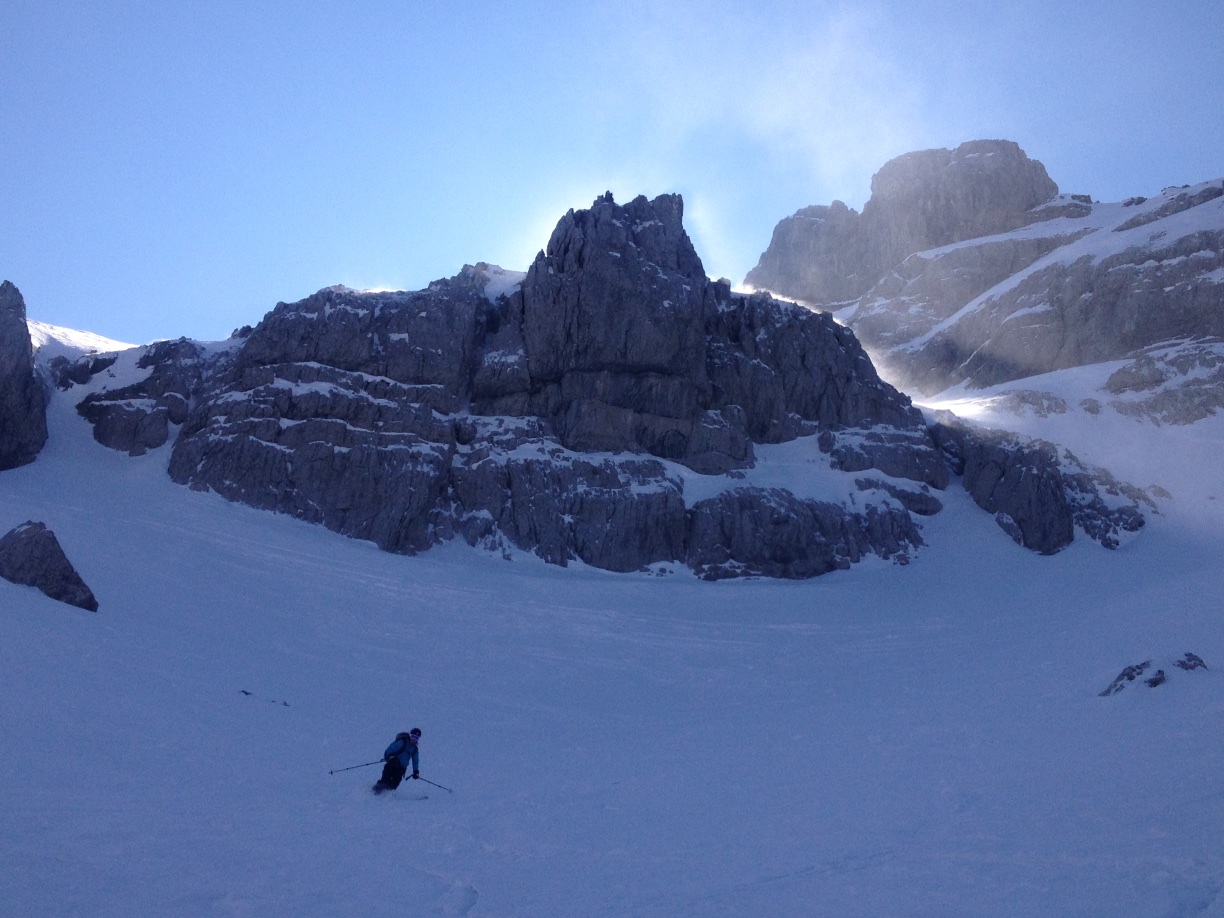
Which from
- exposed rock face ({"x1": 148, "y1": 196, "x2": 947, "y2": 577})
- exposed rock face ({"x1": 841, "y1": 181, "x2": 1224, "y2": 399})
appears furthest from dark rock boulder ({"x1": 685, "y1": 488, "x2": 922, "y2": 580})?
exposed rock face ({"x1": 841, "y1": 181, "x2": 1224, "y2": 399})

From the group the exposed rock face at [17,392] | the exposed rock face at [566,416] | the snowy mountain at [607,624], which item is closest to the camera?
the snowy mountain at [607,624]

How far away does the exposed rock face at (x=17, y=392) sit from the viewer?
144 feet

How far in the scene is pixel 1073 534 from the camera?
52000mm

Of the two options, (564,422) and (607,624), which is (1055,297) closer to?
(564,422)

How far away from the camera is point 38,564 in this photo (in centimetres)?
1984

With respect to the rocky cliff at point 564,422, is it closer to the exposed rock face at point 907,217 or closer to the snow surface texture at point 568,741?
the snow surface texture at point 568,741

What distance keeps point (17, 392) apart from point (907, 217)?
9658 cm

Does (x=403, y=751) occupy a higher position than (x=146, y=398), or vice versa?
(x=146, y=398)

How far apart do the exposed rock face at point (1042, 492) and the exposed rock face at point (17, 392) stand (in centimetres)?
5500

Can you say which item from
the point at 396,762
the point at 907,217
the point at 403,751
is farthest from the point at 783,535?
the point at 907,217

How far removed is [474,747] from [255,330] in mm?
42266

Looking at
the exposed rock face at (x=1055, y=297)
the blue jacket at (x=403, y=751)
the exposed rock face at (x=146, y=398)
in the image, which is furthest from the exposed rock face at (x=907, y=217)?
the blue jacket at (x=403, y=751)

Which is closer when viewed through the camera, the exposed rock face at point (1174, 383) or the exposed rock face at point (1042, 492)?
the exposed rock face at point (1042, 492)

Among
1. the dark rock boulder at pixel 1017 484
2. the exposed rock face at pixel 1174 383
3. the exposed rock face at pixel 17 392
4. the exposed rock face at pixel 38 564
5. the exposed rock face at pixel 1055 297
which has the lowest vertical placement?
the exposed rock face at pixel 38 564
